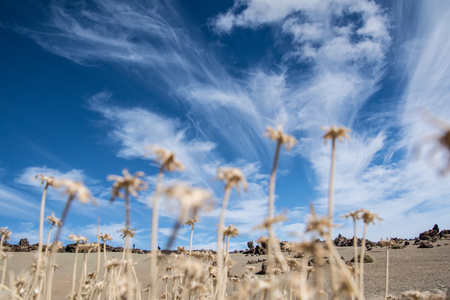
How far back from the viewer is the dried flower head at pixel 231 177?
3279mm

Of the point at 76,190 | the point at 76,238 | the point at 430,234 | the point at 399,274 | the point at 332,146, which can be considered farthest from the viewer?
the point at 430,234

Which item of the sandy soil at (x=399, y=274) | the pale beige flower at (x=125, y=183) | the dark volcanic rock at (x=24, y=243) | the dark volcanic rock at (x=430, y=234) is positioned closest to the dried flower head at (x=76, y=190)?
the pale beige flower at (x=125, y=183)

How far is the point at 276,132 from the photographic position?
3.42 meters

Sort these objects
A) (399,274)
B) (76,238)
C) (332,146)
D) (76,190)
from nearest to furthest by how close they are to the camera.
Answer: (76,190) → (332,146) → (76,238) → (399,274)

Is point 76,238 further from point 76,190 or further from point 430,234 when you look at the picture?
point 430,234

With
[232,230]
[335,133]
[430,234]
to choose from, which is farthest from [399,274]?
[430,234]

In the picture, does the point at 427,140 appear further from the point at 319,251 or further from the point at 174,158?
the point at 174,158

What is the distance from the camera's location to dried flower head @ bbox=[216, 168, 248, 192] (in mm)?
3279

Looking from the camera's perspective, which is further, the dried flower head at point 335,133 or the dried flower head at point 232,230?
the dried flower head at point 232,230

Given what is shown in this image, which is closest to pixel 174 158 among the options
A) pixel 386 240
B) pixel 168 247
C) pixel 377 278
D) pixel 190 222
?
pixel 168 247

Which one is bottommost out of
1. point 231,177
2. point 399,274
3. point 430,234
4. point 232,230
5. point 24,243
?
point 24,243

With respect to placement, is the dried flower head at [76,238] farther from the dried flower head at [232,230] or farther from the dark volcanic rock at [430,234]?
the dark volcanic rock at [430,234]

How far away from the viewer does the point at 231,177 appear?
3.30m

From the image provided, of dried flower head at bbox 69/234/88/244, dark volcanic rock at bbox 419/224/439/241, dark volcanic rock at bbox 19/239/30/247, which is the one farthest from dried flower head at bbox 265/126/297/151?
dark volcanic rock at bbox 419/224/439/241
